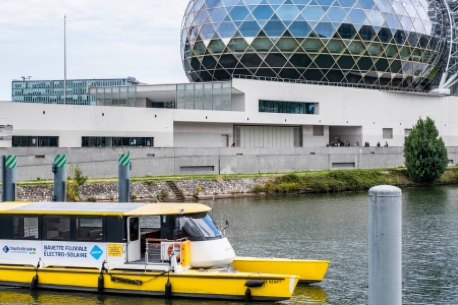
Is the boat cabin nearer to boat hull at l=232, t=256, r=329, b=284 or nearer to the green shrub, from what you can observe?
boat hull at l=232, t=256, r=329, b=284

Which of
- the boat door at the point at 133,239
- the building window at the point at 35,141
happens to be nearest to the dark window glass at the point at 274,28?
the building window at the point at 35,141

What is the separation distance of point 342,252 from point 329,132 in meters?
46.5

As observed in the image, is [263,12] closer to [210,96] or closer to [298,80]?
[298,80]

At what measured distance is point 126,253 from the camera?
65.9ft

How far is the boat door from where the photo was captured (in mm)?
20172

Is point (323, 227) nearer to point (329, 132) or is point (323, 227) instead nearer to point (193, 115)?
point (193, 115)

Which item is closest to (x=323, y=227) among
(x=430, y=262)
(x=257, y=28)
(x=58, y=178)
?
(x=430, y=262)

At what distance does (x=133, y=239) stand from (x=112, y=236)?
0.62m

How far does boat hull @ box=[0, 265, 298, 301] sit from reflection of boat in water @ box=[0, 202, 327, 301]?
1.0 inches

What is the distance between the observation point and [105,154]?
161 ft

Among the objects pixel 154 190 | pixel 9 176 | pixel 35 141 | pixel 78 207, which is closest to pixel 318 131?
pixel 154 190

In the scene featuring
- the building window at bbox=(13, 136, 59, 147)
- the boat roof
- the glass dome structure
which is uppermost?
the glass dome structure

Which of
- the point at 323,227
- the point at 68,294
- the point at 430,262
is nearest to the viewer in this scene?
the point at 68,294

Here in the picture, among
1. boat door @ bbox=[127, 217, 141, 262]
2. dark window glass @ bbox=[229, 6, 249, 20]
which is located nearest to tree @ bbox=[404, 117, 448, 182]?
dark window glass @ bbox=[229, 6, 249, 20]
